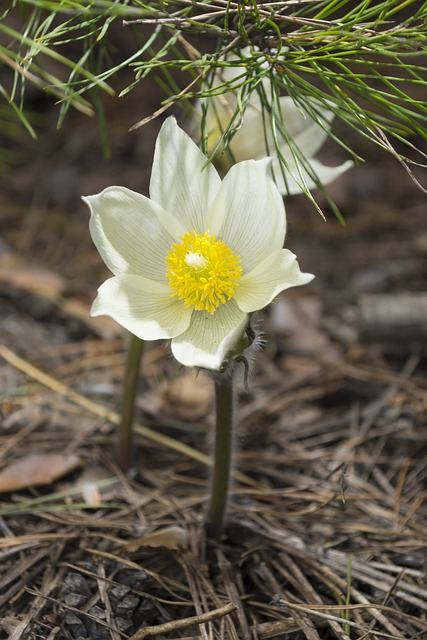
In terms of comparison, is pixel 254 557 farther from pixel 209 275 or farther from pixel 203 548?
pixel 209 275

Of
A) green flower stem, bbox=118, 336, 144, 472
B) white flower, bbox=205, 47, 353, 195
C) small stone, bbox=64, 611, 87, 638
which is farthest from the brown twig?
white flower, bbox=205, 47, 353, 195

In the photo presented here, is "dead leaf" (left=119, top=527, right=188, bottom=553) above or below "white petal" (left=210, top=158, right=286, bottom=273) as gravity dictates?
below

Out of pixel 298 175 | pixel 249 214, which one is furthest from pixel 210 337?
pixel 298 175

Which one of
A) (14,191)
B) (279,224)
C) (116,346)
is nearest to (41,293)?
(116,346)

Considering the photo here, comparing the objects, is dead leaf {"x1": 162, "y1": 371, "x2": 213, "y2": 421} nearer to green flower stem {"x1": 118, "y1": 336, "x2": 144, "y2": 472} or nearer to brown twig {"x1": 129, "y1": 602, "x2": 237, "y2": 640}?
green flower stem {"x1": 118, "y1": 336, "x2": 144, "y2": 472}

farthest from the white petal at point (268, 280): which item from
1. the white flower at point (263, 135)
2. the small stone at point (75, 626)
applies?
the small stone at point (75, 626)

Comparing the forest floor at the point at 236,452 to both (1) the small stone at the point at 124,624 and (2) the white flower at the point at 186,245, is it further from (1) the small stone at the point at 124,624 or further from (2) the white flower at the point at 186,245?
(2) the white flower at the point at 186,245

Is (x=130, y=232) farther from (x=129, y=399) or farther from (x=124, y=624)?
(x=124, y=624)
